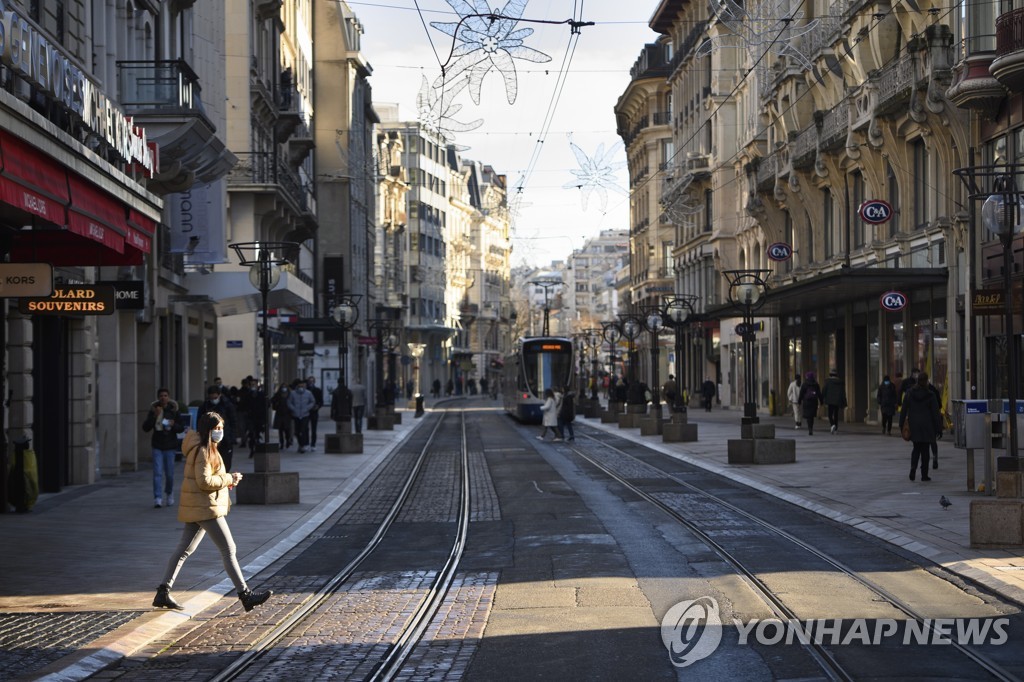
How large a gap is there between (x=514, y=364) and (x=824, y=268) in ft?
43.1

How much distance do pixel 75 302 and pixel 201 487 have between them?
6.14 m

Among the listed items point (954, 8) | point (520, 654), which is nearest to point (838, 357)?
point (954, 8)

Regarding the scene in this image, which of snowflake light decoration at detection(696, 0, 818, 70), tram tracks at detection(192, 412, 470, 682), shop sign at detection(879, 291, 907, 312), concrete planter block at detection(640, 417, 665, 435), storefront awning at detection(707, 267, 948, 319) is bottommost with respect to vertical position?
tram tracks at detection(192, 412, 470, 682)

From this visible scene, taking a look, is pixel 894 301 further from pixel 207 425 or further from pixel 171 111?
pixel 207 425

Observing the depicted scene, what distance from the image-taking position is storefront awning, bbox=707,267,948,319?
3675cm

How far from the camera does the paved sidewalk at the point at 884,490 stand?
44.3 feet

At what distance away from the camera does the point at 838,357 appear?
162ft

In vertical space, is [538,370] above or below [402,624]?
above

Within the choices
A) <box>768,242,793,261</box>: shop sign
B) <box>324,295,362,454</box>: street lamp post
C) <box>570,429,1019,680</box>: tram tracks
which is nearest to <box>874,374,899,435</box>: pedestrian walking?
<box>570,429,1019,680</box>: tram tracks

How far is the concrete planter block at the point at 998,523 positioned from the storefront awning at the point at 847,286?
2289 cm

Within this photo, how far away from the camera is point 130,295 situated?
24.6 m

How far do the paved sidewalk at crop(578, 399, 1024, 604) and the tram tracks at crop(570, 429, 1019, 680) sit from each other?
3.22ft

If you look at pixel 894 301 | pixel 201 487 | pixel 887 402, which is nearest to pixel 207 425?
pixel 201 487

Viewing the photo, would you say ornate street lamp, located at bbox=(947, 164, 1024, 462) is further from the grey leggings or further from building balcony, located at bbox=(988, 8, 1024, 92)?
building balcony, located at bbox=(988, 8, 1024, 92)
